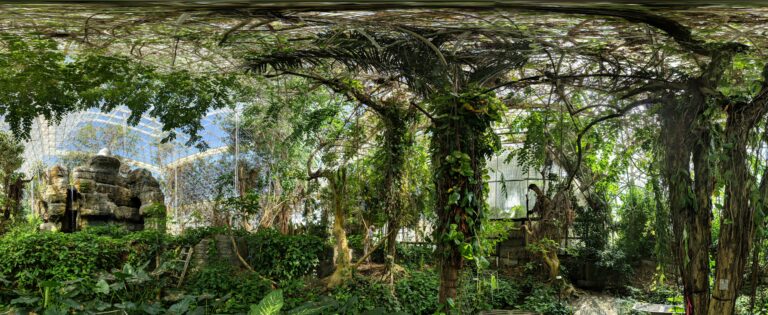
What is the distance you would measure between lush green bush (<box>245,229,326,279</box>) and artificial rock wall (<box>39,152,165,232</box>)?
1163 millimetres

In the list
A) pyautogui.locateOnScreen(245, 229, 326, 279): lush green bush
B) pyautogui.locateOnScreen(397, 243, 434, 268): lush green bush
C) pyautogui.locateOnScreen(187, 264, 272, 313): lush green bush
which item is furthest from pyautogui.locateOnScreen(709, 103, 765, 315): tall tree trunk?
pyautogui.locateOnScreen(187, 264, 272, 313): lush green bush

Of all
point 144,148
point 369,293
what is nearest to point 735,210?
point 369,293

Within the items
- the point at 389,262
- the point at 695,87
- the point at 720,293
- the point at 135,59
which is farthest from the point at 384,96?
the point at 720,293

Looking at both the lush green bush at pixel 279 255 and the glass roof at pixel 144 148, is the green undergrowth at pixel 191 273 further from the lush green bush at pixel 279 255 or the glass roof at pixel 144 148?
the glass roof at pixel 144 148

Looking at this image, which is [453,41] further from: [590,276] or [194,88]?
[590,276]

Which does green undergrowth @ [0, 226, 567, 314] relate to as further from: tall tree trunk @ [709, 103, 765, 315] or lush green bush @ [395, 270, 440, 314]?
tall tree trunk @ [709, 103, 765, 315]

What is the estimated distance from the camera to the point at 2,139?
704 cm

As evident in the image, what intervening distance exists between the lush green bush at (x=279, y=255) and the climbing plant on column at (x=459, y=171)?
7.97ft

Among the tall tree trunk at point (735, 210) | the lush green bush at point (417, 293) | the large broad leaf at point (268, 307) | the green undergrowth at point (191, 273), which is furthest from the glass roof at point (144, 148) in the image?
the tall tree trunk at point (735, 210)

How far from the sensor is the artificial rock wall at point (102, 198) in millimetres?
7398

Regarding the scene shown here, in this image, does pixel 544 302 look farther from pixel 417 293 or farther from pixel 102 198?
pixel 102 198

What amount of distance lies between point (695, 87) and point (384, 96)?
10.7ft

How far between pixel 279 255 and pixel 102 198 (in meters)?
2.27

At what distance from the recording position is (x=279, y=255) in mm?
7301
